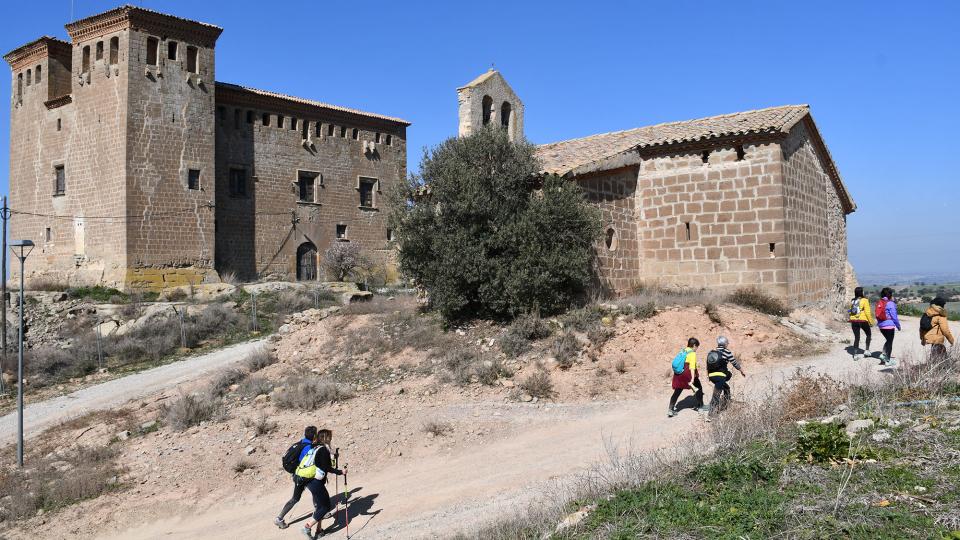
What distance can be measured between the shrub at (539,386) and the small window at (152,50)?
24616mm

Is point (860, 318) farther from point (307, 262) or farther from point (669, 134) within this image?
point (307, 262)

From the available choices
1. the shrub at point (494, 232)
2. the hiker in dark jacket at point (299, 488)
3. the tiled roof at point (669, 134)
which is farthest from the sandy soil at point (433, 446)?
the tiled roof at point (669, 134)

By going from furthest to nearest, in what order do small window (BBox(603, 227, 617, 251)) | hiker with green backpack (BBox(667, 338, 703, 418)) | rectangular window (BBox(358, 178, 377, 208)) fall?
rectangular window (BBox(358, 178, 377, 208))
small window (BBox(603, 227, 617, 251))
hiker with green backpack (BBox(667, 338, 703, 418))

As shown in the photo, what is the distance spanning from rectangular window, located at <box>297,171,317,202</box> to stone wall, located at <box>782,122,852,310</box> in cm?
2531

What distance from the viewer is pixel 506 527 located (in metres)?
6.61

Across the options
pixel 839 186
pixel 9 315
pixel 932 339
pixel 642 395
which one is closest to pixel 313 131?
pixel 9 315

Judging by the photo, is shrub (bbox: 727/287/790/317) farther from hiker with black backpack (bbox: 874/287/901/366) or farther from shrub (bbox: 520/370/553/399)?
shrub (bbox: 520/370/553/399)

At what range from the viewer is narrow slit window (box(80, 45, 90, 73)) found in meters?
28.7

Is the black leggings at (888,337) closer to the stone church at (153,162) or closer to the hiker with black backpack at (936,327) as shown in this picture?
the hiker with black backpack at (936,327)

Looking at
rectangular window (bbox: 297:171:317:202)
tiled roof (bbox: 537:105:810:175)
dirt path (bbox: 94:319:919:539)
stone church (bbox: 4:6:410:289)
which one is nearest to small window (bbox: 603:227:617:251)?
tiled roof (bbox: 537:105:810:175)

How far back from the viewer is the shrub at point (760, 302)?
15.7m

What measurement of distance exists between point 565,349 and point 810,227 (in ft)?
31.1

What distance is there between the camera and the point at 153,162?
92.8 ft

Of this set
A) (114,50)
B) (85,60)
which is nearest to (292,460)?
(114,50)
